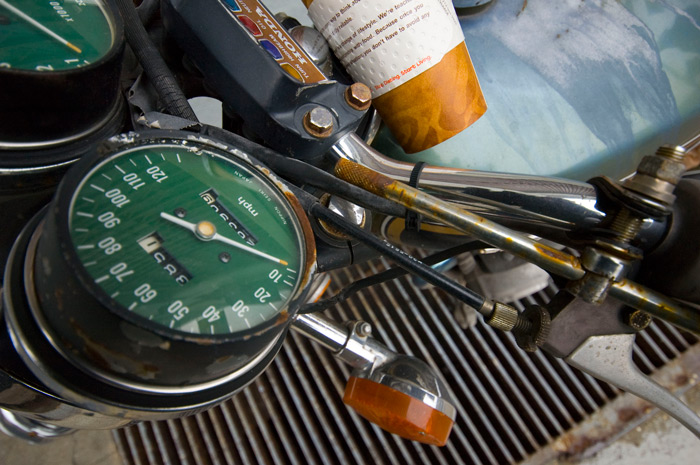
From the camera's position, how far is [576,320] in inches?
19.7

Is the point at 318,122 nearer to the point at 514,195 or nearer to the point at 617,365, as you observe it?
the point at 514,195

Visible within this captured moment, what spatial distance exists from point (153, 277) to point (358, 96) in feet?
0.94

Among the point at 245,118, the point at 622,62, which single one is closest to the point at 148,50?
the point at 245,118

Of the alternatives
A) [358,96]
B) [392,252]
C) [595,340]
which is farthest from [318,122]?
[595,340]

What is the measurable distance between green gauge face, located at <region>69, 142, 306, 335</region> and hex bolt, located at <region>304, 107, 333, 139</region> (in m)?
0.09

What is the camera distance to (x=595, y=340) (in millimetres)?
507

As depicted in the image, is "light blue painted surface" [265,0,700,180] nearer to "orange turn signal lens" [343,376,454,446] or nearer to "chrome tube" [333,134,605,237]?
"chrome tube" [333,134,605,237]

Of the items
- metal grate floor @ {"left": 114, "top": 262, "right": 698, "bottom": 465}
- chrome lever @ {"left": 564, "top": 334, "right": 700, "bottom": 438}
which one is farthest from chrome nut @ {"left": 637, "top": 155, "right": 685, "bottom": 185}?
metal grate floor @ {"left": 114, "top": 262, "right": 698, "bottom": 465}

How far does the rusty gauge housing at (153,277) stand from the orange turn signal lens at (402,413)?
0.76ft

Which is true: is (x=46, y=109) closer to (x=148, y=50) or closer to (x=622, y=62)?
(x=148, y=50)

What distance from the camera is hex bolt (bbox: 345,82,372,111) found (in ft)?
1.68

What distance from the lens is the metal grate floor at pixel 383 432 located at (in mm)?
884

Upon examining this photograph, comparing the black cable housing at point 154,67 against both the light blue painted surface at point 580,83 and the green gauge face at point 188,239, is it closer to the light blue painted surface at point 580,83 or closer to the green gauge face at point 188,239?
the green gauge face at point 188,239

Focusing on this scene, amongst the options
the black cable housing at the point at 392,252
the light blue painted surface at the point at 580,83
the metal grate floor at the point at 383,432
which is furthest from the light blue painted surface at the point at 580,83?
the metal grate floor at the point at 383,432
